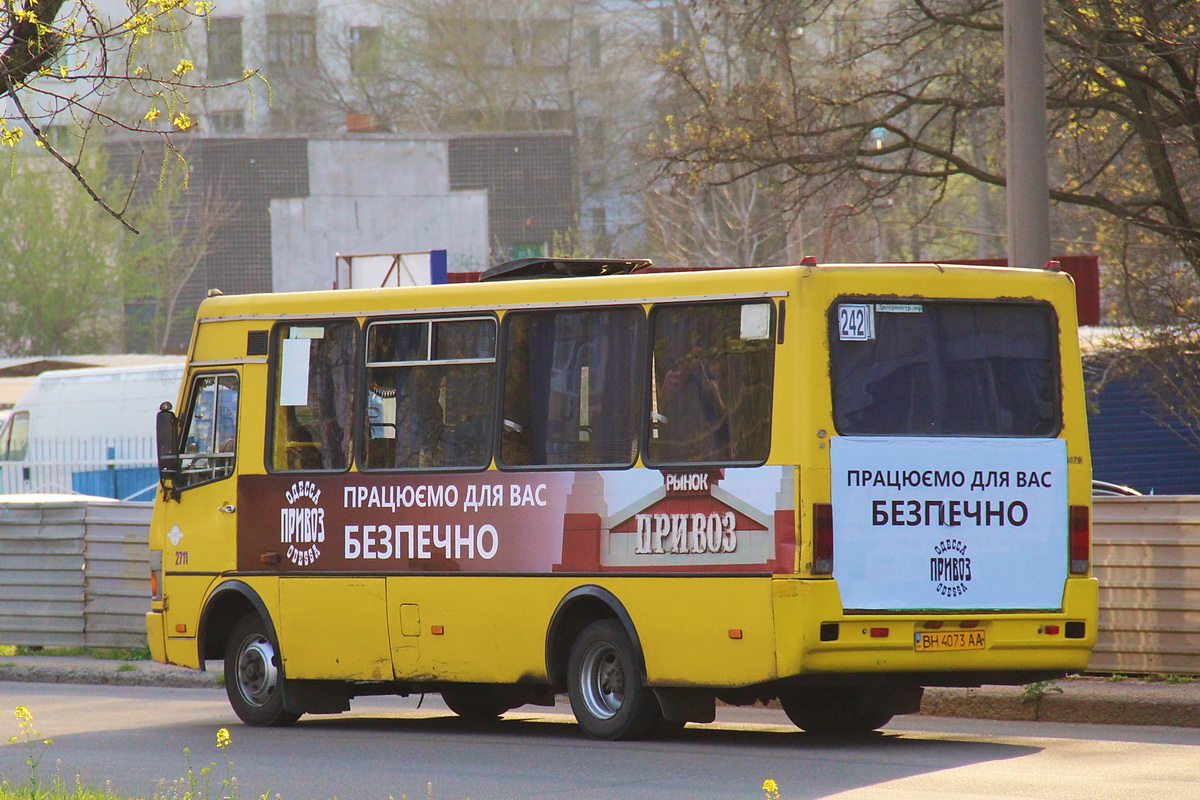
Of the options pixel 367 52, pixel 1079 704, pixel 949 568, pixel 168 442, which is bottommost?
pixel 1079 704

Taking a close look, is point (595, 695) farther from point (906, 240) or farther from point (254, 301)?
point (906, 240)

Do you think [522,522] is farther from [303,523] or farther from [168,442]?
[168,442]

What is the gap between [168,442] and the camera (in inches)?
496

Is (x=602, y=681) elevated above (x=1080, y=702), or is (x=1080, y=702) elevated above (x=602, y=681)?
(x=602, y=681)

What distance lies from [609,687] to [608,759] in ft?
3.00

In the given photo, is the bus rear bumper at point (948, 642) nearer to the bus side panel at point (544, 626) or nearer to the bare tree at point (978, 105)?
the bus side panel at point (544, 626)

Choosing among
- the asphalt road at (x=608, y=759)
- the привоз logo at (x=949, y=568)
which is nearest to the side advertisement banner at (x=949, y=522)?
the привоз logo at (x=949, y=568)

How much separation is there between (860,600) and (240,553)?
450 centimetres

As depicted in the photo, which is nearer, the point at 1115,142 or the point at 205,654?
the point at 205,654

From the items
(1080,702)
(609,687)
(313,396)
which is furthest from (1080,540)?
(313,396)

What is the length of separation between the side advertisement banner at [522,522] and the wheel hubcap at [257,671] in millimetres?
545

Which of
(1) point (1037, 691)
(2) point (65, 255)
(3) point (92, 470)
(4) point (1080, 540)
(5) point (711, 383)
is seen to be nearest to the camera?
(5) point (711, 383)

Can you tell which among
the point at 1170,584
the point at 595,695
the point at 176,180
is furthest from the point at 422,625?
the point at 176,180

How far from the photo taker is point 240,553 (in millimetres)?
12094
